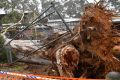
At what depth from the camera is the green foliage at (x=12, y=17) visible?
23.2 meters

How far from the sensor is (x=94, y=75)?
9.44 m

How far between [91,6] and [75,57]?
152 centimetres

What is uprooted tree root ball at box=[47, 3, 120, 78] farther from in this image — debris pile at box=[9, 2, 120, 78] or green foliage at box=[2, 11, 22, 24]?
green foliage at box=[2, 11, 22, 24]

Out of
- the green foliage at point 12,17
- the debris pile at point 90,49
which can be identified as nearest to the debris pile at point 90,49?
the debris pile at point 90,49

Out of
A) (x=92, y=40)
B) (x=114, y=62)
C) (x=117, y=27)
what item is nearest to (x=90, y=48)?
(x=92, y=40)

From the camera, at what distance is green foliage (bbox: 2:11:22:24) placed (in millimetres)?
23175

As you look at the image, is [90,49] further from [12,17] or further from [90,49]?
[12,17]

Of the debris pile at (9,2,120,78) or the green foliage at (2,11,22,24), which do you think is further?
the green foliage at (2,11,22,24)

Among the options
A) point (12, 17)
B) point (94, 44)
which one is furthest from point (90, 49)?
point (12, 17)

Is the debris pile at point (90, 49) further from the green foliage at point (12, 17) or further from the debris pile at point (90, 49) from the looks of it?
the green foliage at point (12, 17)

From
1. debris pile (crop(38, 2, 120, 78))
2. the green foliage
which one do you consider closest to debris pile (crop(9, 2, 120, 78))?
debris pile (crop(38, 2, 120, 78))

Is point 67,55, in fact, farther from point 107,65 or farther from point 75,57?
point 107,65

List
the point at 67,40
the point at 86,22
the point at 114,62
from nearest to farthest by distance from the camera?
the point at 114,62, the point at 86,22, the point at 67,40

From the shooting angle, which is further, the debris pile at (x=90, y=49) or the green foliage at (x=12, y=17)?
the green foliage at (x=12, y=17)
